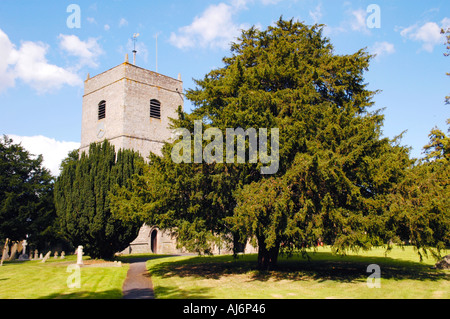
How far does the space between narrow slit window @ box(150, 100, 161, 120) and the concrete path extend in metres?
20.7

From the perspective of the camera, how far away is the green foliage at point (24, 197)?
28.9 m

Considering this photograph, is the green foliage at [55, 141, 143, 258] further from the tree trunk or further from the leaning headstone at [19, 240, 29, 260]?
the leaning headstone at [19, 240, 29, 260]

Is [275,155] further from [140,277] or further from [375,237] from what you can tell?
[140,277]

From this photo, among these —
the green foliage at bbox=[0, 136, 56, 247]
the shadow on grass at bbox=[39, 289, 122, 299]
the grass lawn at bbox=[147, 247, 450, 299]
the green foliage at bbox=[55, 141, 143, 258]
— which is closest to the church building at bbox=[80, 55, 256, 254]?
the green foliage at bbox=[0, 136, 56, 247]

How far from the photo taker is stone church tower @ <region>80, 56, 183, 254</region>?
3297cm

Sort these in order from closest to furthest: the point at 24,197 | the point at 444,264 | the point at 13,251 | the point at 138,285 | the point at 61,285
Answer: the point at 61,285 → the point at 138,285 → the point at 444,264 → the point at 24,197 → the point at 13,251

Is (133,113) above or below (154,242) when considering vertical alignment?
above

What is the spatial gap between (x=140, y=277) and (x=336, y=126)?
35.9 feet

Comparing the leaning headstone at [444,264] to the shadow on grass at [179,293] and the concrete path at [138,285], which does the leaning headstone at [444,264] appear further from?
the concrete path at [138,285]

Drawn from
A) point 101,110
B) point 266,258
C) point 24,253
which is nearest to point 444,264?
point 266,258

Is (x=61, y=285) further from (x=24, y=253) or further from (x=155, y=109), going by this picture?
(x=24, y=253)

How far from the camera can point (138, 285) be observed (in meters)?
13.4

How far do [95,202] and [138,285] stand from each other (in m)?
8.75
